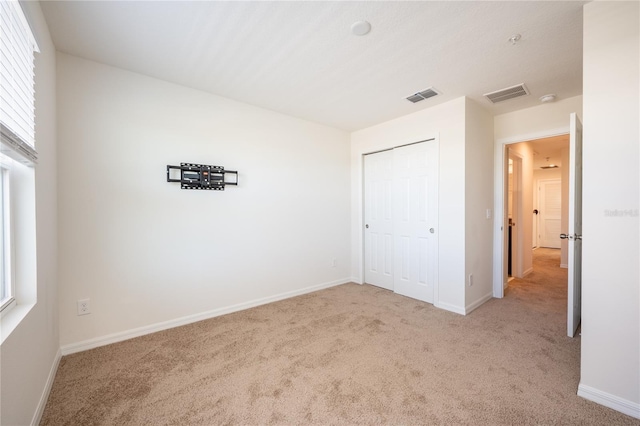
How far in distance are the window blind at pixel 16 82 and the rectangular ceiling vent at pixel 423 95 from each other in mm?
3068

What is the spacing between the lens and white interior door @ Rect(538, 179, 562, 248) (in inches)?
303

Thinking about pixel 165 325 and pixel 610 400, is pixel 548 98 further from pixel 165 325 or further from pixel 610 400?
pixel 165 325

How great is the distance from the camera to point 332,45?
6.86 feet

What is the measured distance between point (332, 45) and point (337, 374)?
249 centimetres

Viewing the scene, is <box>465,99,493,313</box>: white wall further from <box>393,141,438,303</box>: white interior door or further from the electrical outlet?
the electrical outlet

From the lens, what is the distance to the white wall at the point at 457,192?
121 inches

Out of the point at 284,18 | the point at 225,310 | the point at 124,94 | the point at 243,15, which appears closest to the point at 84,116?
the point at 124,94

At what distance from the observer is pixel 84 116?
90.5 inches

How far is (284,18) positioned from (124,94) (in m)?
1.70

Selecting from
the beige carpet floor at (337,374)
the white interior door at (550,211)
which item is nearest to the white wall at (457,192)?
the beige carpet floor at (337,374)

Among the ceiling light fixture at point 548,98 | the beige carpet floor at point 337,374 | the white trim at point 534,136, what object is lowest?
the beige carpet floor at point 337,374

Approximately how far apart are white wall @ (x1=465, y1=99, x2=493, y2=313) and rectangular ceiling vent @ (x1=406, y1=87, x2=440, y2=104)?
1.53 ft

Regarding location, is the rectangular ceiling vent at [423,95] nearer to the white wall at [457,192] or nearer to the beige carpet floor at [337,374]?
the white wall at [457,192]

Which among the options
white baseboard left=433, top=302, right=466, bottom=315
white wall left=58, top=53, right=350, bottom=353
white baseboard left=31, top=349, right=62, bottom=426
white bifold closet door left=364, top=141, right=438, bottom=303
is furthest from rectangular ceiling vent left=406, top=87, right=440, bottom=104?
white baseboard left=31, top=349, right=62, bottom=426
